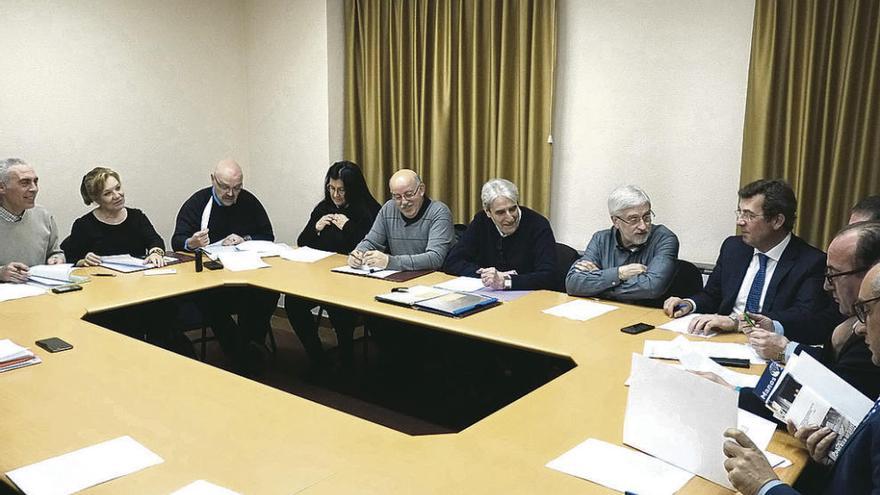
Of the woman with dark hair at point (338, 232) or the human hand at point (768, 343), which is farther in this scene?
the woman with dark hair at point (338, 232)

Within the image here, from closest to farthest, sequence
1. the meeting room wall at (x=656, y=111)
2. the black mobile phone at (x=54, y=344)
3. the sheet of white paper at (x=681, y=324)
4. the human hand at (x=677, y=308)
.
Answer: the black mobile phone at (x=54, y=344) < the sheet of white paper at (x=681, y=324) < the human hand at (x=677, y=308) < the meeting room wall at (x=656, y=111)

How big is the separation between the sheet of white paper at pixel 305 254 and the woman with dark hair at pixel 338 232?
14 cm

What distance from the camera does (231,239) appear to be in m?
4.45

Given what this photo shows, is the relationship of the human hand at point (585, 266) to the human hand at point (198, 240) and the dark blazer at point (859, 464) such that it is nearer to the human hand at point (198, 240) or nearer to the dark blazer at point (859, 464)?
the dark blazer at point (859, 464)

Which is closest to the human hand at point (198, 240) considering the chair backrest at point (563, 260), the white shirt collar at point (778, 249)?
the chair backrest at point (563, 260)

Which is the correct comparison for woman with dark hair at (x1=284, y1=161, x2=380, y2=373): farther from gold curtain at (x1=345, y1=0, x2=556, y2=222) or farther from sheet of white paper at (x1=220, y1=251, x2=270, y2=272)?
gold curtain at (x1=345, y1=0, x2=556, y2=222)

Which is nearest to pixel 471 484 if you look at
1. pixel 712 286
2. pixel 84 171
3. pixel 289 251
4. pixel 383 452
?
pixel 383 452

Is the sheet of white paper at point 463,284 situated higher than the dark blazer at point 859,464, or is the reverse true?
the dark blazer at point 859,464

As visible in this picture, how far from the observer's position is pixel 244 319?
441 centimetres

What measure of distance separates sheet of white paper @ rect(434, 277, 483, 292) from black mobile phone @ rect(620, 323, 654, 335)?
894 millimetres

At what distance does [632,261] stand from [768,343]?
1.05 metres

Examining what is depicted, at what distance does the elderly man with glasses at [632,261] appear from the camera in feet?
10.3

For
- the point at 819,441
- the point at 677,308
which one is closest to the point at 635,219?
the point at 677,308

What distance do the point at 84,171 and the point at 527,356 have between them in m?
3.33
